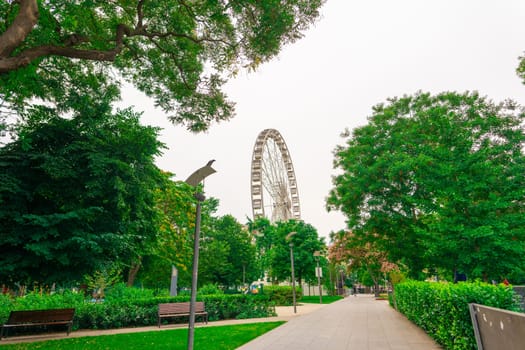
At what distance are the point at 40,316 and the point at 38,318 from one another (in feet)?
0.26

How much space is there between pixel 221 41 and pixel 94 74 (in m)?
4.37

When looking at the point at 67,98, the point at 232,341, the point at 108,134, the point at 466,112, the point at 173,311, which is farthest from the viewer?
the point at 466,112

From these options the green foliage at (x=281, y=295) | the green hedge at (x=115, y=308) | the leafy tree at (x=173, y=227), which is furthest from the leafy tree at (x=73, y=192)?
the green foliage at (x=281, y=295)

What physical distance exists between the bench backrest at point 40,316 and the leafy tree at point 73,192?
1368 mm

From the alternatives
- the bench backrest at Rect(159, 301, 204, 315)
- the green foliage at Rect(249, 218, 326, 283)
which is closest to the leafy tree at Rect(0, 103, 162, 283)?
the bench backrest at Rect(159, 301, 204, 315)

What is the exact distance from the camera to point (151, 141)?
10672 millimetres

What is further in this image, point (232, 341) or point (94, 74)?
point (94, 74)

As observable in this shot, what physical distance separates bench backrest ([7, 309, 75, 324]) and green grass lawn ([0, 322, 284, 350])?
4.84 feet

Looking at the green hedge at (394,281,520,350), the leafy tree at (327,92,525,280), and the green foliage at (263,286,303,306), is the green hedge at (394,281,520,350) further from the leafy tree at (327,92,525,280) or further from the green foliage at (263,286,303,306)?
the green foliage at (263,286,303,306)

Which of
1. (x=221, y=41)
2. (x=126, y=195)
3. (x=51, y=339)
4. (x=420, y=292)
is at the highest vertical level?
(x=221, y=41)

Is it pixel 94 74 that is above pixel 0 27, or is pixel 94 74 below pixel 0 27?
above

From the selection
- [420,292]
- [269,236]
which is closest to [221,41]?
[420,292]

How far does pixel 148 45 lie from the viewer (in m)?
10.7

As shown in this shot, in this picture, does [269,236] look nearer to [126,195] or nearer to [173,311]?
[173,311]
